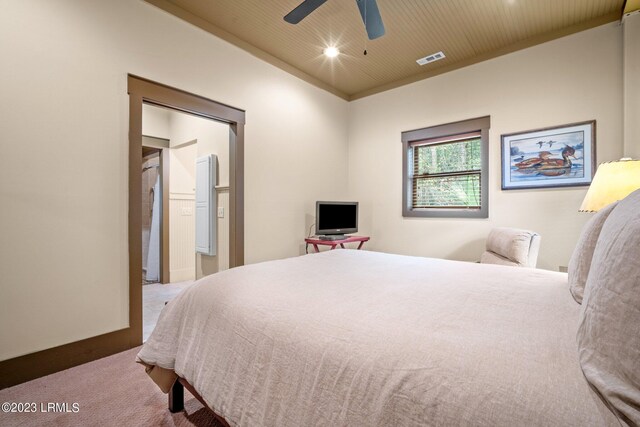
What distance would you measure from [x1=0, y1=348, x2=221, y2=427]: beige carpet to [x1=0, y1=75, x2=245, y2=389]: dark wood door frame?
0.28 ft

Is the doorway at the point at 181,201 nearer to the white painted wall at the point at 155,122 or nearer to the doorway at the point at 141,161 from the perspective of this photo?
the white painted wall at the point at 155,122

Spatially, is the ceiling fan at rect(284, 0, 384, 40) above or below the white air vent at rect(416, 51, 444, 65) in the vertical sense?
below

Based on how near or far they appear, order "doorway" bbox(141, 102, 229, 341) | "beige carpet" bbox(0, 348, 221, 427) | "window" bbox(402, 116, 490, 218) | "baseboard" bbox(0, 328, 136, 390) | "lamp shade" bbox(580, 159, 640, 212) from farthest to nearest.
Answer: "doorway" bbox(141, 102, 229, 341), "window" bbox(402, 116, 490, 218), "lamp shade" bbox(580, 159, 640, 212), "baseboard" bbox(0, 328, 136, 390), "beige carpet" bbox(0, 348, 221, 427)

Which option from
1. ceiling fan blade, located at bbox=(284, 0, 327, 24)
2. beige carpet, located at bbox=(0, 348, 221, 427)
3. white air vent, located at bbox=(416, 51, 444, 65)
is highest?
white air vent, located at bbox=(416, 51, 444, 65)

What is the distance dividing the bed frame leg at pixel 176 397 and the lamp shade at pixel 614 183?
9.78 feet

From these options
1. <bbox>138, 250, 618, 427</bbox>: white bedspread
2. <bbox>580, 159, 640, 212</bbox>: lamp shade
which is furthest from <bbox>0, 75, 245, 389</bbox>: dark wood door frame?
<bbox>580, 159, 640, 212</bbox>: lamp shade

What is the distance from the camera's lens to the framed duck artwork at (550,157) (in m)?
2.84

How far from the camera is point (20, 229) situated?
193 centimetres

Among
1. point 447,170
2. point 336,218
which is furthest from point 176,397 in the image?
point 447,170

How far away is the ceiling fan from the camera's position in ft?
6.98

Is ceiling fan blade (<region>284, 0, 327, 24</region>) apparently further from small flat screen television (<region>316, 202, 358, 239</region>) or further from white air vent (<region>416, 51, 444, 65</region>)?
small flat screen television (<region>316, 202, 358, 239</region>)

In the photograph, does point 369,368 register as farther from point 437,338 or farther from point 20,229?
point 20,229

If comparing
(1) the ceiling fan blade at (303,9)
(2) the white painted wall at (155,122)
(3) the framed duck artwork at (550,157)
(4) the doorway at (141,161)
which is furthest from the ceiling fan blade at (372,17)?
(2) the white painted wall at (155,122)

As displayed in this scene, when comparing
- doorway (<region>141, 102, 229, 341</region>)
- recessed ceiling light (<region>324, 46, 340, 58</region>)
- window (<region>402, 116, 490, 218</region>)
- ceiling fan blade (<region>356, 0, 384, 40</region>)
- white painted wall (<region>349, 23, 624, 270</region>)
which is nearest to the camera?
ceiling fan blade (<region>356, 0, 384, 40</region>)
